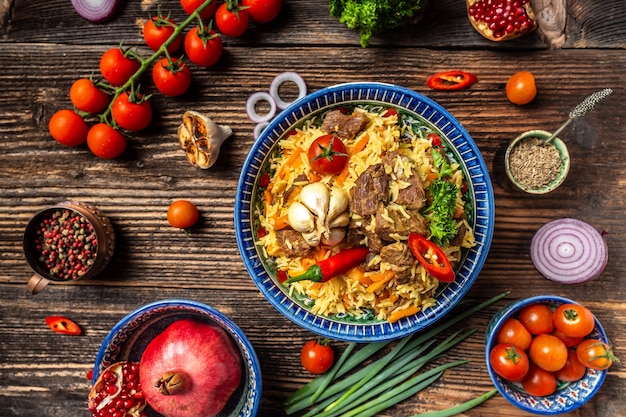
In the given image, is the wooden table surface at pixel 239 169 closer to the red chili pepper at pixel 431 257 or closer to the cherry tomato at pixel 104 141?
the cherry tomato at pixel 104 141

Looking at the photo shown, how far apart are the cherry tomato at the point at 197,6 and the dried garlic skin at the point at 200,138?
522 mm

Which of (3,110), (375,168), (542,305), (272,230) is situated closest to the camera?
(375,168)

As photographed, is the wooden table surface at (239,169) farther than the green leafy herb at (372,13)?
Yes

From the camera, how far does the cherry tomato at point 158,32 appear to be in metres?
2.83

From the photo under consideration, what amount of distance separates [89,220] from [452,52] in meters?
2.13

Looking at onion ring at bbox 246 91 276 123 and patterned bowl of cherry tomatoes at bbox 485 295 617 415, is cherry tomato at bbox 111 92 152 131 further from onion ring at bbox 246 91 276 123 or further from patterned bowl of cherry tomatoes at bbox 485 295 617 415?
patterned bowl of cherry tomatoes at bbox 485 295 617 415

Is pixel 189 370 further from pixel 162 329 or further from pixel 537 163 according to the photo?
pixel 537 163

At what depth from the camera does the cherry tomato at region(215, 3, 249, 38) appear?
9.23 feet

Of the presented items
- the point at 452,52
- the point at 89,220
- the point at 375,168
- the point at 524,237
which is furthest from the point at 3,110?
the point at 524,237

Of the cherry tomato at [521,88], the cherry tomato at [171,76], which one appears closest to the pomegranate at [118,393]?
the cherry tomato at [171,76]

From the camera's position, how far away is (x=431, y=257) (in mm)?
2354

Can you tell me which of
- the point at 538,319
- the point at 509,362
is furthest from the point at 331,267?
the point at 538,319

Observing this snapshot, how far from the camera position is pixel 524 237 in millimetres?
2953

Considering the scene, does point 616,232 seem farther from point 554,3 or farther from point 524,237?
point 554,3
